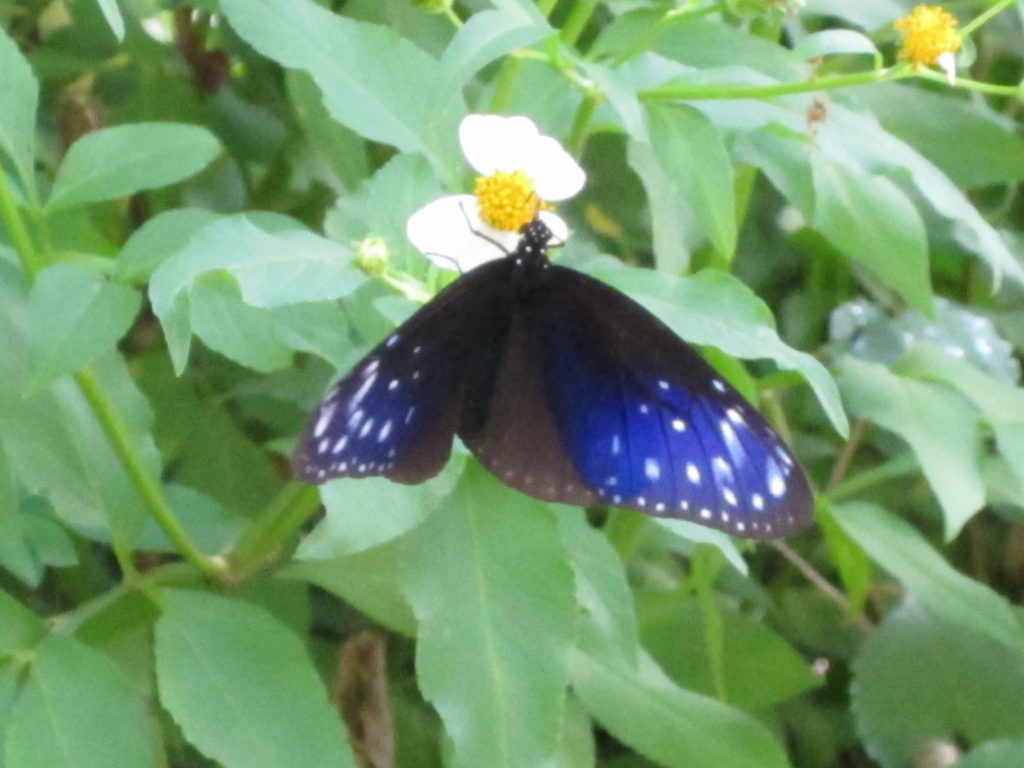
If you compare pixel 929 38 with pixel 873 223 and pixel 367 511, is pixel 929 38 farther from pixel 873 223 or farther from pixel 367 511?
pixel 367 511

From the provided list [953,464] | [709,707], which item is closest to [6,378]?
[709,707]

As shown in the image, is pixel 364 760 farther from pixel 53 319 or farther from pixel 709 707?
pixel 53 319

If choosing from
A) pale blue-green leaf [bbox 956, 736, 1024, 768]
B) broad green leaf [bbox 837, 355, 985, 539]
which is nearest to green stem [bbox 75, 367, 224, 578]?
broad green leaf [bbox 837, 355, 985, 539]

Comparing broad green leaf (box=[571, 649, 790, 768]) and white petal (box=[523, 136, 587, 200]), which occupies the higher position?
white petal (box=[523, 136, 587, 200])

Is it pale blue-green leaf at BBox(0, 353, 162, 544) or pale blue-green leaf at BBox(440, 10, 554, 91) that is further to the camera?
pale blue-green leaf at BBox(0, 353, 162, 544)

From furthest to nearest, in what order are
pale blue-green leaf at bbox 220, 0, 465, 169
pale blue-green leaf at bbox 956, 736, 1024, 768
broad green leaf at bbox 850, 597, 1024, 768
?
broad green leaf at bbox 850, 597, 1024, 768 < pale blue-green leaf at bbox 956, 736, 1024, 768 < pale blue-green leaf at bbox 220, 0, 465, 169

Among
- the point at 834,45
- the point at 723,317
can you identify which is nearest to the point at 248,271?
the point at 723,317

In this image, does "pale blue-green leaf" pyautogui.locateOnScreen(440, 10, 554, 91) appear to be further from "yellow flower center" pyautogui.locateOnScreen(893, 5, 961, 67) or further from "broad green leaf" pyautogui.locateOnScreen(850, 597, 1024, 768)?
"broad green leaf" pyautogui.locateOnScreen(850, 597, 1024, 768)
